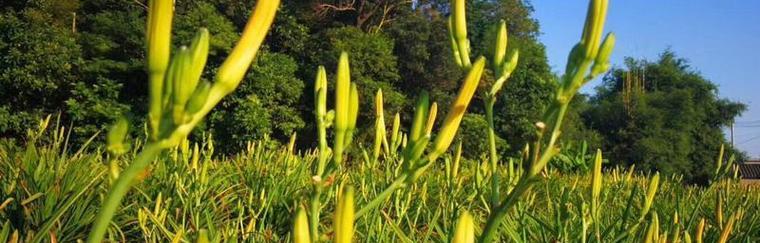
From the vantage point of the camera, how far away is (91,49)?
15867mm

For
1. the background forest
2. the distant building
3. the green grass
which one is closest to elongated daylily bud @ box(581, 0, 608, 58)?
the green grass

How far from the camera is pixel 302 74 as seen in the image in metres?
17.8

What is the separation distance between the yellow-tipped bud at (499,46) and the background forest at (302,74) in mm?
11905

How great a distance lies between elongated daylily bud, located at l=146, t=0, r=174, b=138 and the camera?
315 millimetres

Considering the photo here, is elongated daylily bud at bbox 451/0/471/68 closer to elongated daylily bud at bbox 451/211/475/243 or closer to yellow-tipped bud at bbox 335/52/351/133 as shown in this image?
yellow-tipped bud at bbox 335/52/351/133

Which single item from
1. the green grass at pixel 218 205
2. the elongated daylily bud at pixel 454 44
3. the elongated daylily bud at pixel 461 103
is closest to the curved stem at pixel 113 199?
the elongated daylily bud at pixel 461 103

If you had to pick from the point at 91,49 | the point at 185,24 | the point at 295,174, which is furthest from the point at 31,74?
the point at 295,174

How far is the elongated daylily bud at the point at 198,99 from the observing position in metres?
0.32

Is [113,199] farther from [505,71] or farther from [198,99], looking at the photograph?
[505,71]

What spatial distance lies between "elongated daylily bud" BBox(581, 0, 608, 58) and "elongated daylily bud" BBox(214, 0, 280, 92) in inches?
→ 8.3

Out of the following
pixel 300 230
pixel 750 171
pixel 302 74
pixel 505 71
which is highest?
pixel 302 74

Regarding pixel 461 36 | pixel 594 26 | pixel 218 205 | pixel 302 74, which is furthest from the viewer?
pixel 302 74

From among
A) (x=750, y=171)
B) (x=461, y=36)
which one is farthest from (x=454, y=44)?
(x=750, y=171)

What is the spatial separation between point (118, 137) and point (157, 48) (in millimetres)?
66
